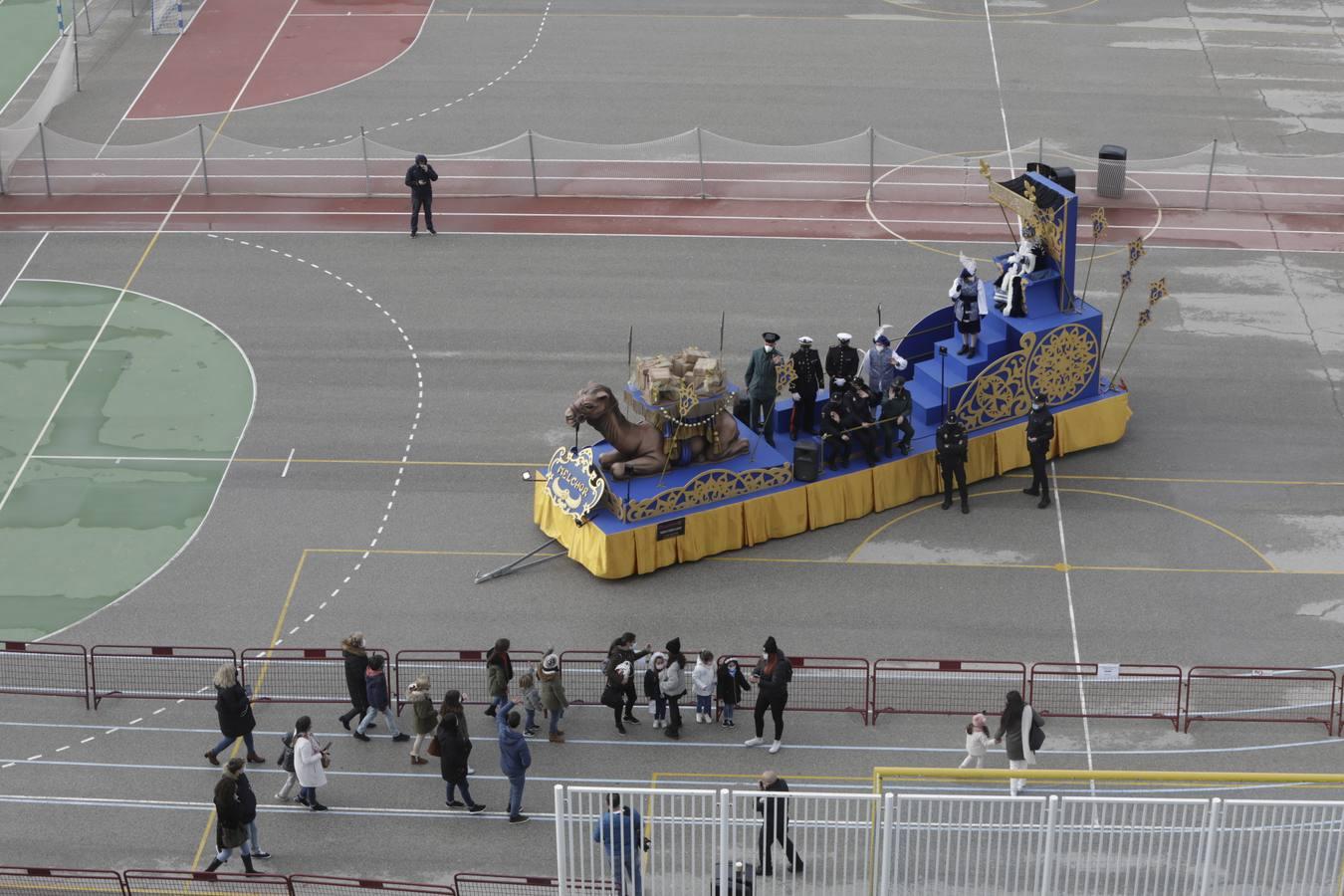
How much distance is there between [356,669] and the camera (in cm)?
2794

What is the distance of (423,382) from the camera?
125ft

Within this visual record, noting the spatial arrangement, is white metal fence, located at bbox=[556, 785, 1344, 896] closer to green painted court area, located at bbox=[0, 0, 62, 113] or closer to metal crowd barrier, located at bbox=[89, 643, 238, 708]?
metal crowd barrier, located at bbox=[89, 643, 238, 708]

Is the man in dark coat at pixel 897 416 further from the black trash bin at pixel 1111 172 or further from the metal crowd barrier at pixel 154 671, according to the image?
the black trash bin at pixel 1111 172

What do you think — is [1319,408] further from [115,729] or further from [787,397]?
[115,729]

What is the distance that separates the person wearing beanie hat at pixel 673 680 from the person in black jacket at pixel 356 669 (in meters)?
4.17

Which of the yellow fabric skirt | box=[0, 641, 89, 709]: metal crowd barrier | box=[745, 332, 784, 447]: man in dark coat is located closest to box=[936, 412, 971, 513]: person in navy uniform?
the yellow fabric skirt

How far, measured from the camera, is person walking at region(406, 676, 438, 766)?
2741 cm

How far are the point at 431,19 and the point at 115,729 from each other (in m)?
31.5

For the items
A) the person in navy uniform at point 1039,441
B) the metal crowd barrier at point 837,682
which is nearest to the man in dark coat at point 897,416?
the person in navy uniform at point 1039,441

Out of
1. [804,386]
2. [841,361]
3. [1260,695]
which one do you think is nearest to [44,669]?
[804,386]

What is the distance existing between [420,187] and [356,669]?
17390 millimetres

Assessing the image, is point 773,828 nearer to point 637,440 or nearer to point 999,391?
point 637,440

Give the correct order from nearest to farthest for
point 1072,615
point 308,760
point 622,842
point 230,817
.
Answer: point 622,842
point 230,817
point 308,760
point 1072,615

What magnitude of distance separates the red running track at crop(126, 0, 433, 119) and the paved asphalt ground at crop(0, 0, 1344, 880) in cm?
114
